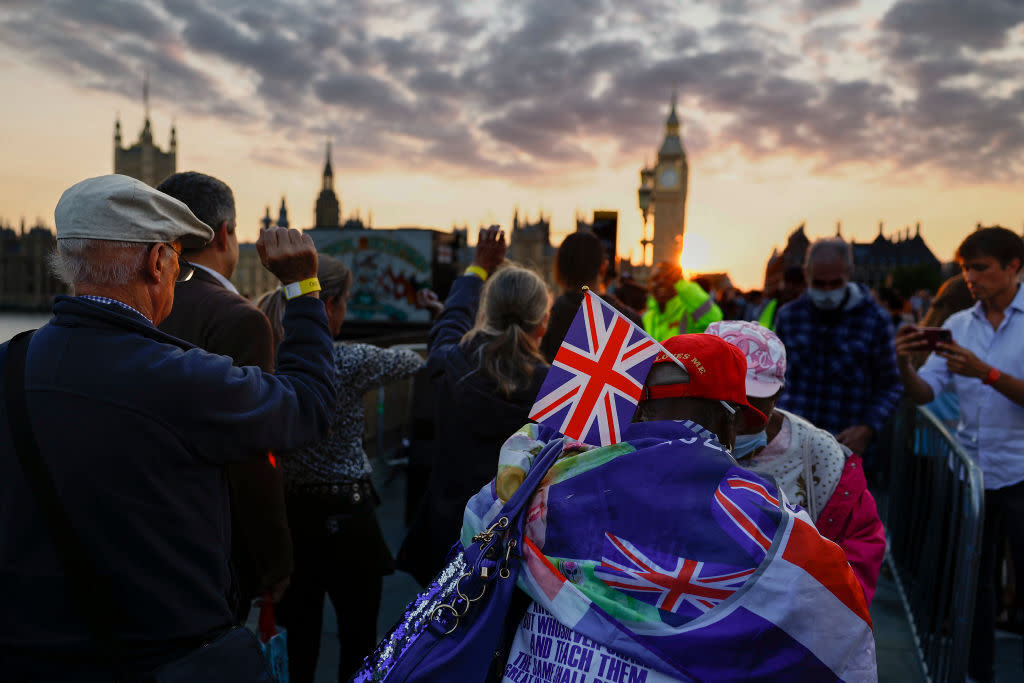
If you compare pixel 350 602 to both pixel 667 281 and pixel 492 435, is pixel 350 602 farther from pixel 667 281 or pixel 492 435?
pixel 667 281

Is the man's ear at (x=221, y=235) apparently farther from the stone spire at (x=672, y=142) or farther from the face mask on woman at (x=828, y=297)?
the stone spire at (x=672, y=142)

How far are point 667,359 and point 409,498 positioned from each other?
3.98 meters

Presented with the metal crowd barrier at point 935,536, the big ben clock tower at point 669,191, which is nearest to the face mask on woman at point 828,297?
the metal crowd barrier at point 935,536

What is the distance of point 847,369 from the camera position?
427 cm

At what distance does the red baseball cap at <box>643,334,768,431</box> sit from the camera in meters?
1.62

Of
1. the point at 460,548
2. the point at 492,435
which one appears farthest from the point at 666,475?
the point at 492,435

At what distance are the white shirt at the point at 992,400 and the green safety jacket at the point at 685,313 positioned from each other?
A: 264 centimetres

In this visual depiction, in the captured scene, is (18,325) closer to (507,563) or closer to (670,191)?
(507,563)

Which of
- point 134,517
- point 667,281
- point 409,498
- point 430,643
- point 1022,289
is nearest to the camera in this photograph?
point 430,643

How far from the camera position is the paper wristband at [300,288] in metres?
2.19

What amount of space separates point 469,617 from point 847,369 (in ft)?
11.6

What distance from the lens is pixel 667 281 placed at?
679 centimetres

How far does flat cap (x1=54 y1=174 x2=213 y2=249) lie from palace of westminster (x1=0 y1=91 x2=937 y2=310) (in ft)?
0.57

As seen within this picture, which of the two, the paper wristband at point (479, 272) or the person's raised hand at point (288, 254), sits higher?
the person's raised hand at point (288, 254)
